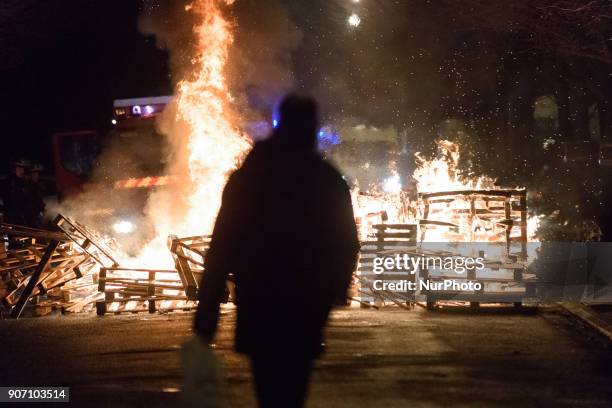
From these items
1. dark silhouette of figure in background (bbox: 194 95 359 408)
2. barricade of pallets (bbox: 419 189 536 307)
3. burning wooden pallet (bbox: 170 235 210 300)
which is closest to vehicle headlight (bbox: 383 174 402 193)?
barricade of pallets (bbox: 419 189 536 307)

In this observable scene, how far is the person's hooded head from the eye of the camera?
309 cm

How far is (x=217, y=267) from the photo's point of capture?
2.95 metres

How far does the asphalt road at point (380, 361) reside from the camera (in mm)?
5000

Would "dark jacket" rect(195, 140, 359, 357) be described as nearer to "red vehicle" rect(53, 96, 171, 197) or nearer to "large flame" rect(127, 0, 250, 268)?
"large flame" rect(127, 0, 250, 268)

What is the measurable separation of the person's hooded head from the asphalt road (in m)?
2.45

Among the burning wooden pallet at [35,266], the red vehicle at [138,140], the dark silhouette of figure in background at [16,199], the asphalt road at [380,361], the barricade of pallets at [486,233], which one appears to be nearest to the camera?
the asphalt road at [380,361]

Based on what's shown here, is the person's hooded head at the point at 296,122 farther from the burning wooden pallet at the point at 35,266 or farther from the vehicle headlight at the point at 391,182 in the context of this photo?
the vehicle headlight at the point at 391,182

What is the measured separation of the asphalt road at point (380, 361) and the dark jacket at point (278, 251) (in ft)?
6.68

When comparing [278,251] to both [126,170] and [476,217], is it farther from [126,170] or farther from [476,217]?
[126,170]

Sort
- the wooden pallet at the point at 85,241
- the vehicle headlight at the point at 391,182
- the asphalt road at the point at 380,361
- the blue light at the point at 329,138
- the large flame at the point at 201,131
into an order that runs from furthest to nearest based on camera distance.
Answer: the vehicle headlight at the point at 391,182, the blue light at the point at 329,138, the large flame at the point at 201,131, the wooden pallet at the point at 85,241, the asphalt road at the point at 380,361

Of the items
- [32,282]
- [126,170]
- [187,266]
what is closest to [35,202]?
[126,170]

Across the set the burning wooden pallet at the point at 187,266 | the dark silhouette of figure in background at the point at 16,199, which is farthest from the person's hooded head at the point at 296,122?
the dark silhouette of figure in background at the point at 16,199

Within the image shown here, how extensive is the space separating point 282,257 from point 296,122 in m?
0.64

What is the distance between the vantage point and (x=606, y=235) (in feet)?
36.2
